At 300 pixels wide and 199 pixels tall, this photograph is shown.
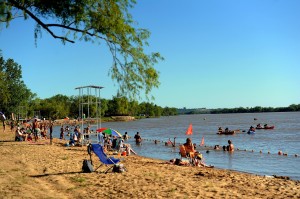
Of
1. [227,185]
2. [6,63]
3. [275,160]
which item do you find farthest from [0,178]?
[6,63]

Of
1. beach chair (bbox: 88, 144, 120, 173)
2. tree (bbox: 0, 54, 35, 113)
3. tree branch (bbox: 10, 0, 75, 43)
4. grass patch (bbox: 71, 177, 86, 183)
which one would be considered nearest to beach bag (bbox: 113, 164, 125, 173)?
beach chair (bbox: 88, 144, 120, 173)

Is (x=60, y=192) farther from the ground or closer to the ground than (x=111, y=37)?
closer to the ground

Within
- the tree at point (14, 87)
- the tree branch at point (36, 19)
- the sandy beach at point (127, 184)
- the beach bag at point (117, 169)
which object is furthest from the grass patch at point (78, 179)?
the tree at point (14, 87)

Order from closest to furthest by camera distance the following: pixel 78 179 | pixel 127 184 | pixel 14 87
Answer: pixel 127 184 → pixel 78 179 → pixel 14 87

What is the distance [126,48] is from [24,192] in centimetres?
432

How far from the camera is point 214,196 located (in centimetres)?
880

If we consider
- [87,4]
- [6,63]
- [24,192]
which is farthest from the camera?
[6,63]

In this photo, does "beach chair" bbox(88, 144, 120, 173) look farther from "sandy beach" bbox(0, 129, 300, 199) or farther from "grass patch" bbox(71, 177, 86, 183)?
"grass patch" bbox(71, 177, 86, 183)

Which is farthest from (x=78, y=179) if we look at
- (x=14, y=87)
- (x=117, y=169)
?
(x=14, y=87)

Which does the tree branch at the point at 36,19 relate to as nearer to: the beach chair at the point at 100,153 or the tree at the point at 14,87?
the beach chair at the point at 100,153

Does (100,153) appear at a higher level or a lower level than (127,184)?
higher

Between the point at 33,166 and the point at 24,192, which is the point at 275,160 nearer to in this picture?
the point at 33,166

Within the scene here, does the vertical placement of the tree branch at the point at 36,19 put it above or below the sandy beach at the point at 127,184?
above

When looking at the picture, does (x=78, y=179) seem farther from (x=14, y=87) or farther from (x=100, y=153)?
(x=14, y=87)
